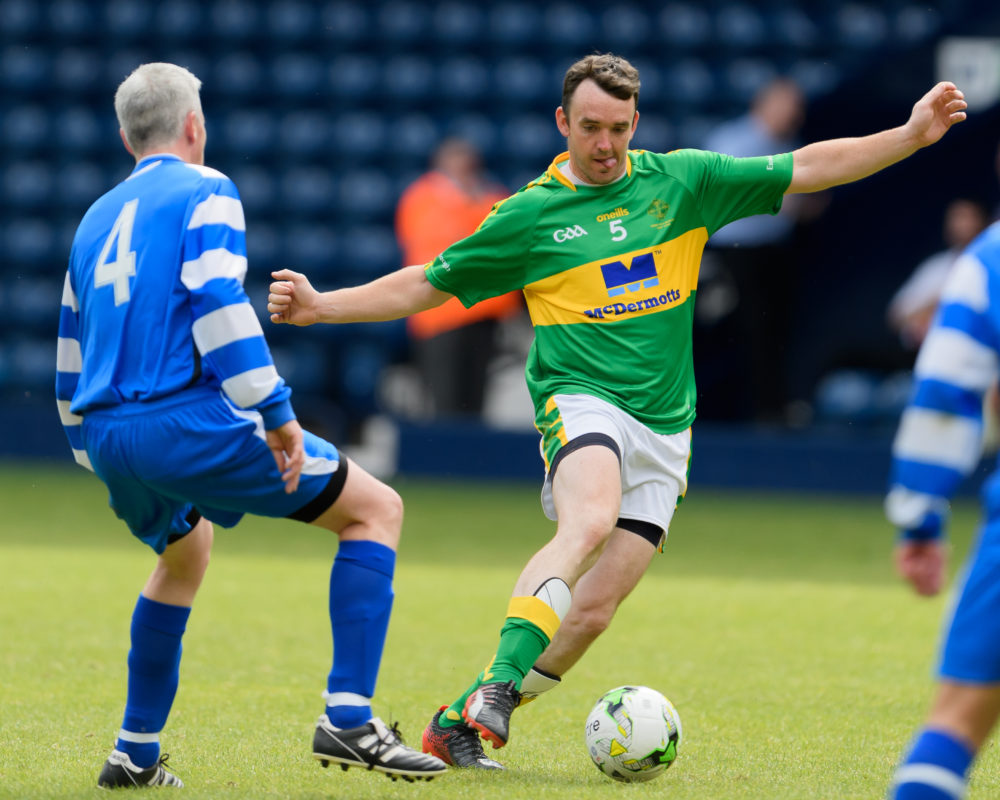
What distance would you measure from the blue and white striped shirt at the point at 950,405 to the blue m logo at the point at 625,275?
1961mm

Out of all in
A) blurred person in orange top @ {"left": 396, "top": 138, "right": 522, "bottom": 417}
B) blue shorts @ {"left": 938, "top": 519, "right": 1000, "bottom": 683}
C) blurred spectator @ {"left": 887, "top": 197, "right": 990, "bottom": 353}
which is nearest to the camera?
blue shorts @ {"left": 938, "top": 519, "right": 1000, "bottom": 683}

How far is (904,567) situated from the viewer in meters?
2.90

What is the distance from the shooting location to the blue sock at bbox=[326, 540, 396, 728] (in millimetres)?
3936

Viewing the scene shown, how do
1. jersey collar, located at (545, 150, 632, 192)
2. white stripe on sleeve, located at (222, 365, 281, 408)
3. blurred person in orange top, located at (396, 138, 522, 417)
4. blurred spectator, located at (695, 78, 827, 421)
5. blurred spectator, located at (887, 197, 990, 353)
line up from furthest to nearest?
blurred person in orange top, located at (396, 138, 522, 417)
blurred spectator, located at (695, 78, 827, 421)
blurred spectator, located at (887, 197, 990, 353)
jersey collar, located at (545, 150, 632, 192)
white stripe on sleeve, located at (222, 365, 281, 408)

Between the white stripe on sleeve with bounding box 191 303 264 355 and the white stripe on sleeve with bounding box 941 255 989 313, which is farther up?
the white stripe on sleeve with bounding box 941 255 989 313

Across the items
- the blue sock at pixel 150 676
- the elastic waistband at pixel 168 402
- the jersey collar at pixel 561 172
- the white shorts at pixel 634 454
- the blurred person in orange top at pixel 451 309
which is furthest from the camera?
the blurred person in orange top at pixel 451 309

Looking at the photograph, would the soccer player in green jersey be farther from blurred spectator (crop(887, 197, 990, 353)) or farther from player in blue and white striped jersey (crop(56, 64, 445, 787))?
blurred spectator (crop(887, 197, 990, 353))

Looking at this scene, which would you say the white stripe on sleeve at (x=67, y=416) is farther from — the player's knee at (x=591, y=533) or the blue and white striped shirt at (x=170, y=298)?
the player's knee at (x=591, y=533)

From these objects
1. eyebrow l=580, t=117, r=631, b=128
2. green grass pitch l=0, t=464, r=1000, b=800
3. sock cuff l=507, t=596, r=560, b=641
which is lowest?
green grass pitch l=0, t=464, r=1000, b=800

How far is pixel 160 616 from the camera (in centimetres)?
420

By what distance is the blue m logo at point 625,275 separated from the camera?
475 centimetres

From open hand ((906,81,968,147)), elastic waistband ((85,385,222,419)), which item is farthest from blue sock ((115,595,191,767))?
open hand ((906,81,968,147))

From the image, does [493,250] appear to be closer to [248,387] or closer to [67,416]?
[248,387]

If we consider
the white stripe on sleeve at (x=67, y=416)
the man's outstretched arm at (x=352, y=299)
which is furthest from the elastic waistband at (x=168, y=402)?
the man's outstretched arm at (x=352, y=299)
